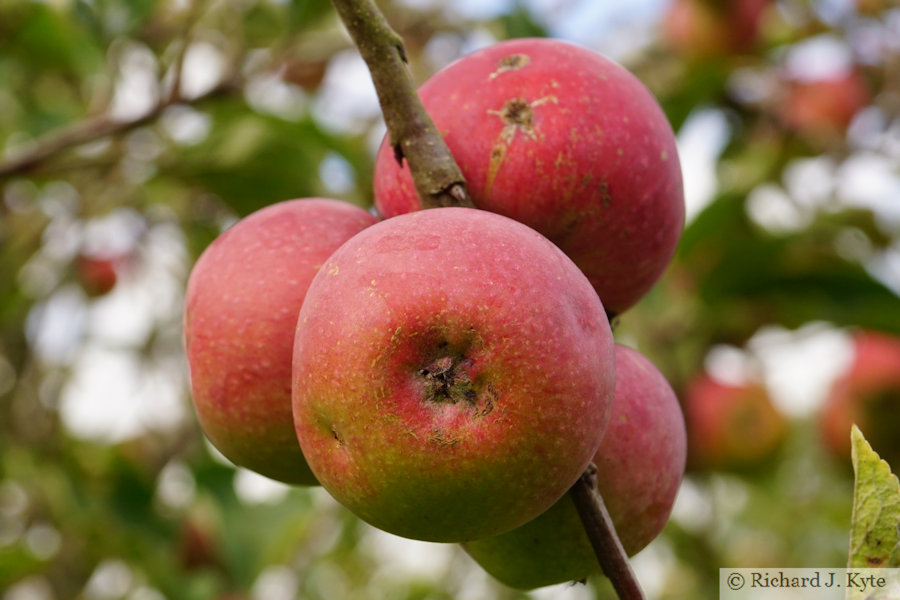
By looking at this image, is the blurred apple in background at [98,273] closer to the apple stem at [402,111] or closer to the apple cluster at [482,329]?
the apple cluster at [482,329]

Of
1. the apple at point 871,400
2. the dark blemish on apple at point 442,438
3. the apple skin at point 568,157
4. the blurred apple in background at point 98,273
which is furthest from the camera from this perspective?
the blurred apple in background at point 98,273

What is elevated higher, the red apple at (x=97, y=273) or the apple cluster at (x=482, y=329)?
the apple cluster at (x=482, y=329)

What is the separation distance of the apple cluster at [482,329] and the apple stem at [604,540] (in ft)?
0.16

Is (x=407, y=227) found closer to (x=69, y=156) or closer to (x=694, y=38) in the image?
(x=69, y=156)

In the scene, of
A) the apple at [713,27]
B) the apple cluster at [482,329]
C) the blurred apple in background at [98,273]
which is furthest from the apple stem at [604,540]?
Answer: the apple at [713,27]

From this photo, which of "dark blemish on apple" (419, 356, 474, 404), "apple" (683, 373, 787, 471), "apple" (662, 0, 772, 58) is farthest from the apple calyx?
"apple" (662, 0, 772, 58)

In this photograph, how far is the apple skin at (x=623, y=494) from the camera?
Answer: 0.82 metres

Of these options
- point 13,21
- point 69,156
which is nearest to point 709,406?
point 69,156

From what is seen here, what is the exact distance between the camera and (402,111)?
726 millimetres

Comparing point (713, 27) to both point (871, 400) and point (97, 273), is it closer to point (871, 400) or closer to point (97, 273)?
point (871, 400)

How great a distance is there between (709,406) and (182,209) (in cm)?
141

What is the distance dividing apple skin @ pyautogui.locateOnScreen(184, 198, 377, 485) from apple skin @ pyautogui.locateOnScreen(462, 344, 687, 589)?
20 cm

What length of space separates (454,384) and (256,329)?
225 millimetres

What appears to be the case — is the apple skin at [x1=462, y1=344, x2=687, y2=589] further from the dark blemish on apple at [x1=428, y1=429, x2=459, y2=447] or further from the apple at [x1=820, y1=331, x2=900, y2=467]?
the apple at [x1=820, y1=331, x2=900, y2=467]
